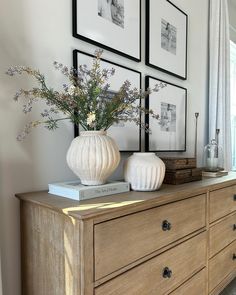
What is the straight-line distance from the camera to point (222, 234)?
5.32ft

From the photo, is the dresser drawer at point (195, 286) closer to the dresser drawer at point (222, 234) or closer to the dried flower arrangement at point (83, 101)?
the dresser drawer at point (222, 234)

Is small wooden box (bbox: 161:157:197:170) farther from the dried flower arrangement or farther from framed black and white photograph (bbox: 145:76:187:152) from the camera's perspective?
the dried flower arrangement

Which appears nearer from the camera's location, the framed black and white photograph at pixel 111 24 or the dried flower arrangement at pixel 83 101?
the dried flower arrangement at pixel 83 101

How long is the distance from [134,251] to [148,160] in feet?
1.30

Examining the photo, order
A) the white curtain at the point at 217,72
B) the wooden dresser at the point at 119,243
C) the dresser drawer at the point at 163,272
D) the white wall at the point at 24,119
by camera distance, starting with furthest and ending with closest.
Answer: the white curtain at the point at 217,72, the white wall at the point at 24,119, the dresser drawer at the point at 163,272, the wooden dresser at the point at 119,243

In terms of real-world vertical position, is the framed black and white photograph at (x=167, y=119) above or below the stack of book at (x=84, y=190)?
above

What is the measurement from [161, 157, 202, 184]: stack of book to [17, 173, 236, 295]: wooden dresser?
0.08 m

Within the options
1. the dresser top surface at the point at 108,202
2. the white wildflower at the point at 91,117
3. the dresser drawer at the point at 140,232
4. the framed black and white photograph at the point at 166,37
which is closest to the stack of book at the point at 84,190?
the dresser top surface at the point at 108,202

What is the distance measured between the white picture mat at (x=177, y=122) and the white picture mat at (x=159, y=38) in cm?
15

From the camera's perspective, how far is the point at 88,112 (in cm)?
107

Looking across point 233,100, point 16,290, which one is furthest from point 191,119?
point 16,290

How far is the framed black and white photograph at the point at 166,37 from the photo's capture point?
5.83 ft

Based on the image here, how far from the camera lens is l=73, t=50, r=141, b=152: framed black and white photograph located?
137cm

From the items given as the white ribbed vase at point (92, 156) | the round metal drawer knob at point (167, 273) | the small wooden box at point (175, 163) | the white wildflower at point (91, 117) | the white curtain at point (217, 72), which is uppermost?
the white curtain at point (217, 72)
